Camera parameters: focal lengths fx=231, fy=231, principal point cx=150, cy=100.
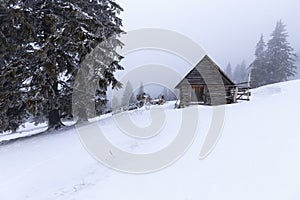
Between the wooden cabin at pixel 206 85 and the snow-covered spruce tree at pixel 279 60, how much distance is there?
21.2 metres

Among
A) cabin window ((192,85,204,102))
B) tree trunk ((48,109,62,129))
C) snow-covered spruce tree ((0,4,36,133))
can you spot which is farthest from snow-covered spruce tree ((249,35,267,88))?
snow-covered spruce tree ((0,4,36,133))

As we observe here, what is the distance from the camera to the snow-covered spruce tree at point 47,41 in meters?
10.1

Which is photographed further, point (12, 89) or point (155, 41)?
point (155, 41)

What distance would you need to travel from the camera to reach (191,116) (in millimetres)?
11945

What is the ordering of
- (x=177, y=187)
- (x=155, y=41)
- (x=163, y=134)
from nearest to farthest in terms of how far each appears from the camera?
(x=177, y=187) < (x=163, y=134) < (x=155, y=41)

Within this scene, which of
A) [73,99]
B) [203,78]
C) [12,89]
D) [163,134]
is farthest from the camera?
[203,78]

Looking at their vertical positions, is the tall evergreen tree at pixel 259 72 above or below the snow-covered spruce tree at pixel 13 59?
above

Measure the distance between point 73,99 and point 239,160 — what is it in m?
9.08

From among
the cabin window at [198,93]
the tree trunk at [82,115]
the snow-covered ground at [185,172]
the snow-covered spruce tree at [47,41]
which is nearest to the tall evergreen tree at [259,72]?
the cabin window at [198,93]

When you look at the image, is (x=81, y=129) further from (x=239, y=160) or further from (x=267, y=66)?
(x=267, y=66)

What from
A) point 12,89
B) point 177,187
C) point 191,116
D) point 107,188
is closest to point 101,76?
point 12,89

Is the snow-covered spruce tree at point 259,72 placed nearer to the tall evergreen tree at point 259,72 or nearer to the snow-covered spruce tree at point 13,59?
the tall evergreen tree at point 259,72

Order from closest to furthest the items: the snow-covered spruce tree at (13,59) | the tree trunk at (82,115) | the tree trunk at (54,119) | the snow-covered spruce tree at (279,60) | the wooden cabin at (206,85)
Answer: the snow-covered spruce tree at (13,59) < the tree trunk at (54,119) < the tree trunk at (82,115) < the wooden cabin at (206,85) < the snow-covered spruce tree at (279,60)

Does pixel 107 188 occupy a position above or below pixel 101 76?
below
